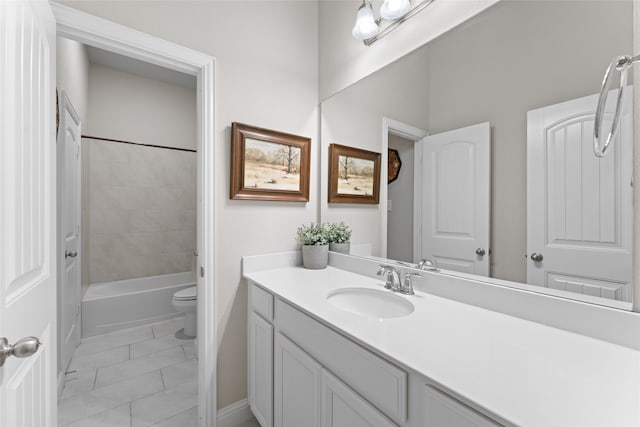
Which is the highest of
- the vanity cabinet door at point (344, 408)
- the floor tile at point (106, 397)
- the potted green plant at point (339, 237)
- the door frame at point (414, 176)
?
the door frame at point (414, 176)

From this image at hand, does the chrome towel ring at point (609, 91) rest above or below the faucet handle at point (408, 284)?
above

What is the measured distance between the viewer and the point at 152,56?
4.58ft

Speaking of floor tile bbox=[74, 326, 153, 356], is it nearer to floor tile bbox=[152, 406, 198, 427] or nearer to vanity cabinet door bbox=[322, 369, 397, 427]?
floor tile bbox=[152, 406, 198, 427]

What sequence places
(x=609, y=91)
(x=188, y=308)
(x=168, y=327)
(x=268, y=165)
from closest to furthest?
(x=609, y=91), (x=268, y=165), (x=188, y=308), (x=168, y=327)

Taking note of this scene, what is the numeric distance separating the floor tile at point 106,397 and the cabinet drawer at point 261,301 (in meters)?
1.02

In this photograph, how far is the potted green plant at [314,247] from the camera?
5.74 ft

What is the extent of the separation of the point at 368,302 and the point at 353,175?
0.80 metres

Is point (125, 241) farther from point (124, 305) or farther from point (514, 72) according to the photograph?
point (514, 72)

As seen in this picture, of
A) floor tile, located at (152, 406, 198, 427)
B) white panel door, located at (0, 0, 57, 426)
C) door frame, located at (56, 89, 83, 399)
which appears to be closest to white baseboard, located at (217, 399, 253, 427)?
floor tile, located at (152, 406, 198, 427)

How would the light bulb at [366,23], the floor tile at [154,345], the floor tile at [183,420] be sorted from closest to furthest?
1. the light bulb at [366,23]
2. the floor tile at [183,420]
3. the floor tile at [154,345]

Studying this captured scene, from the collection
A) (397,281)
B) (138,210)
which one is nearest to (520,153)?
(397,281)

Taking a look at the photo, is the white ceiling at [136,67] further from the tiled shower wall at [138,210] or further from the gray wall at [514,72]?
the gray wall at [514,72]

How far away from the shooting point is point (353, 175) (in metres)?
1.80

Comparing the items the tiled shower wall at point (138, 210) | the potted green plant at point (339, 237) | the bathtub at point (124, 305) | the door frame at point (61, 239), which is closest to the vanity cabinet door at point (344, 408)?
the potted green plant at point (339, 237)
